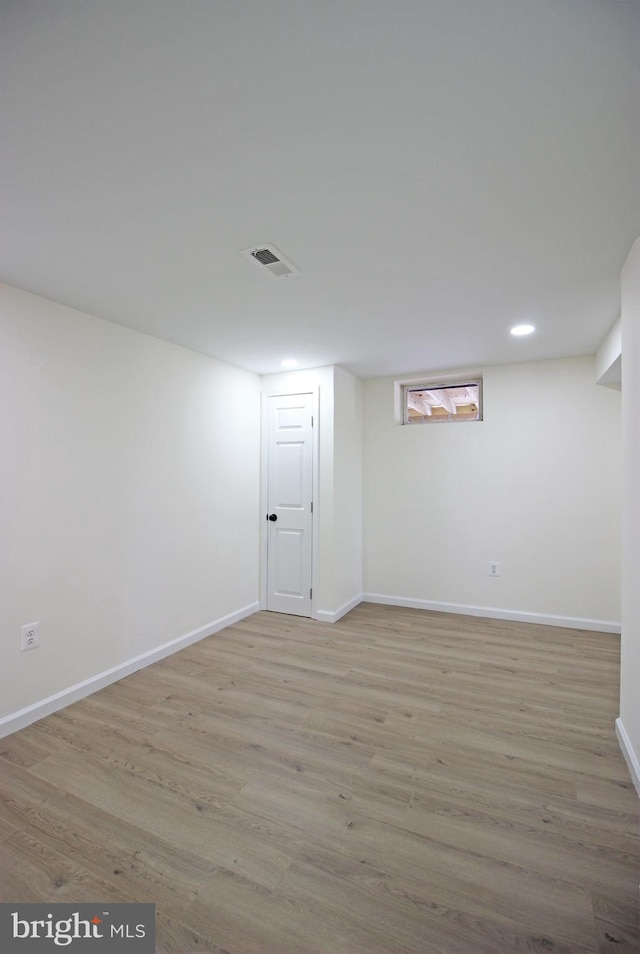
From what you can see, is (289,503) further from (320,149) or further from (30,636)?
(320,149)

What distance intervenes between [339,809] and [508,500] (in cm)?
316

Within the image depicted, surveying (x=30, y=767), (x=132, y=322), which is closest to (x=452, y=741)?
(x=30, y=767)

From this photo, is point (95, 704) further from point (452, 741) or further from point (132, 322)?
point (132, 322)

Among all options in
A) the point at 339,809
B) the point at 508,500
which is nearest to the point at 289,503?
the point at 508,500

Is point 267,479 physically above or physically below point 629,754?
above

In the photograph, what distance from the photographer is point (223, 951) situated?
1.26m

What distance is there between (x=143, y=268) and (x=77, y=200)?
0.55 m

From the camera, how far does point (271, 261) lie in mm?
2139

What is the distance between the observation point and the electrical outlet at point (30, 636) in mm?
2438

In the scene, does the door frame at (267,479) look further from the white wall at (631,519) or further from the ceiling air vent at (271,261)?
the white wall at (631,519)

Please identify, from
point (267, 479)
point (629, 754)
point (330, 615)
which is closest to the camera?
point (629, 754)

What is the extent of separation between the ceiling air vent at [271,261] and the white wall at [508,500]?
2.64 meters

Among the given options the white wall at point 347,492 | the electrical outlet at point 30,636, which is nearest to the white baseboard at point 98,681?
the electrical outlet at point 30,636

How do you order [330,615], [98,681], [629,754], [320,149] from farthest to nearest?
[330,615]
[98,681]
[629,754]
[320,149]
